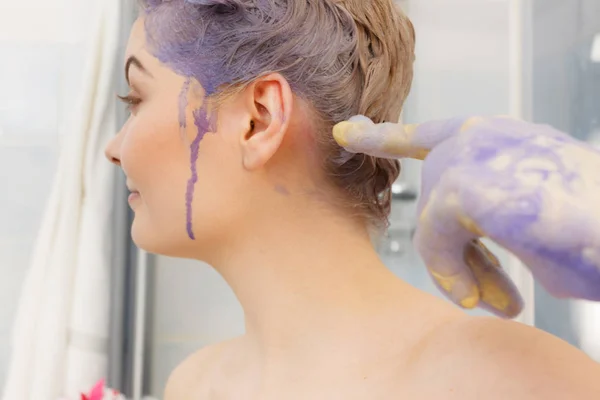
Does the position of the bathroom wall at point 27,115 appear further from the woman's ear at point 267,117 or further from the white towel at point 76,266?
the woman's ear at point 267,117

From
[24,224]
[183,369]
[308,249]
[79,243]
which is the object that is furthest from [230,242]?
[24,224]

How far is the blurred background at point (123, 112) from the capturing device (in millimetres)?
977

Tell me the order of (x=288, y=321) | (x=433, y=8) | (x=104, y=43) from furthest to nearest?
(x=433, y=8) < (x=104, y=43) < (x=288, y=321)

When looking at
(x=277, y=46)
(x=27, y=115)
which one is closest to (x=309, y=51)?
(x=277, y=46)

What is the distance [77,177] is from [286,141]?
→ 55cm

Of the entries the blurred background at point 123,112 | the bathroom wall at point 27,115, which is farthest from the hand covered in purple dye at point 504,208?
the bathroom wall at point 27,115

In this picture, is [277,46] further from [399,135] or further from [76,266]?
[76,266]

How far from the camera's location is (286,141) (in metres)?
0.57

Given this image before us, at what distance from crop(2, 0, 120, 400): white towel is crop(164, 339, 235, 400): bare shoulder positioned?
277 millimetres

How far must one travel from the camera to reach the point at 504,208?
29cm

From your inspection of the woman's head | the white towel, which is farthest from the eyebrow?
the white towel

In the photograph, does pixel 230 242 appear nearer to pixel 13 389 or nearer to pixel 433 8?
pixel 13 389

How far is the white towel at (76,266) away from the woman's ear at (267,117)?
516 millimetres

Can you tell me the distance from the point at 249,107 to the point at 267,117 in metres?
0.02
